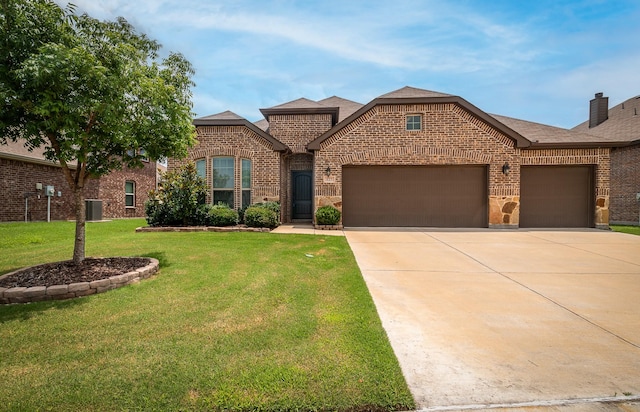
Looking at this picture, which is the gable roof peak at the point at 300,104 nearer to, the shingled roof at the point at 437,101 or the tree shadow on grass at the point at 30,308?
the shingled roof at the point at 437,101

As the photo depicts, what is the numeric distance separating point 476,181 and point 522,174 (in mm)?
1949

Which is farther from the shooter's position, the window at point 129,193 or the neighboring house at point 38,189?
the window at point 129,193

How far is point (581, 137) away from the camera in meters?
12.7

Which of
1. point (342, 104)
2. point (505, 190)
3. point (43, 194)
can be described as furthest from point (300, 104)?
point (43, 194)

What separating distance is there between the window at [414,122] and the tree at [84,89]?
9.07 m

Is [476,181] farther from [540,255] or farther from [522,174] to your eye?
[540,255]

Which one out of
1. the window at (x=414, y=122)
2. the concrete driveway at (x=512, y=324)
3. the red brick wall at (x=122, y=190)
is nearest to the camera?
the concrete driveway at (x=512, y=324)

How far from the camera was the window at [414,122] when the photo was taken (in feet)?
41.3

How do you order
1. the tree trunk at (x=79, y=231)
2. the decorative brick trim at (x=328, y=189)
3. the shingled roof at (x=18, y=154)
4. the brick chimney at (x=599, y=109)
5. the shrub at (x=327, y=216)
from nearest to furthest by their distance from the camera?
the tree trunk at (x=79, y=231)
the shrub at (x=327, y=216)
the decorative brick trim at (x=328, y=189)
the shingled roof at (x=18, y=154)
the brick chimney at (x=599, y=109)

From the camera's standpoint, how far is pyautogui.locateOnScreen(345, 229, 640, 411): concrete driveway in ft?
8.21

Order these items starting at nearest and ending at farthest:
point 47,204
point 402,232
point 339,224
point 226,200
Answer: point 402,232 → point 339,224 → point 226,200 → point 47,204

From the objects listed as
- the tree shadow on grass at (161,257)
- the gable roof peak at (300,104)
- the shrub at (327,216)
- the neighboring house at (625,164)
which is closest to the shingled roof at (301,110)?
the gable roof peak at (300,104)

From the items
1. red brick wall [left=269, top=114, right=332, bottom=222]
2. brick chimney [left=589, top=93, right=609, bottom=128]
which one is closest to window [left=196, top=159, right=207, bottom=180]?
red brick wall [left=269, top=114, right=332, bottom=222]

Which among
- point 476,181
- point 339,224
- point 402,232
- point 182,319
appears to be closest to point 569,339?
point 182,319
